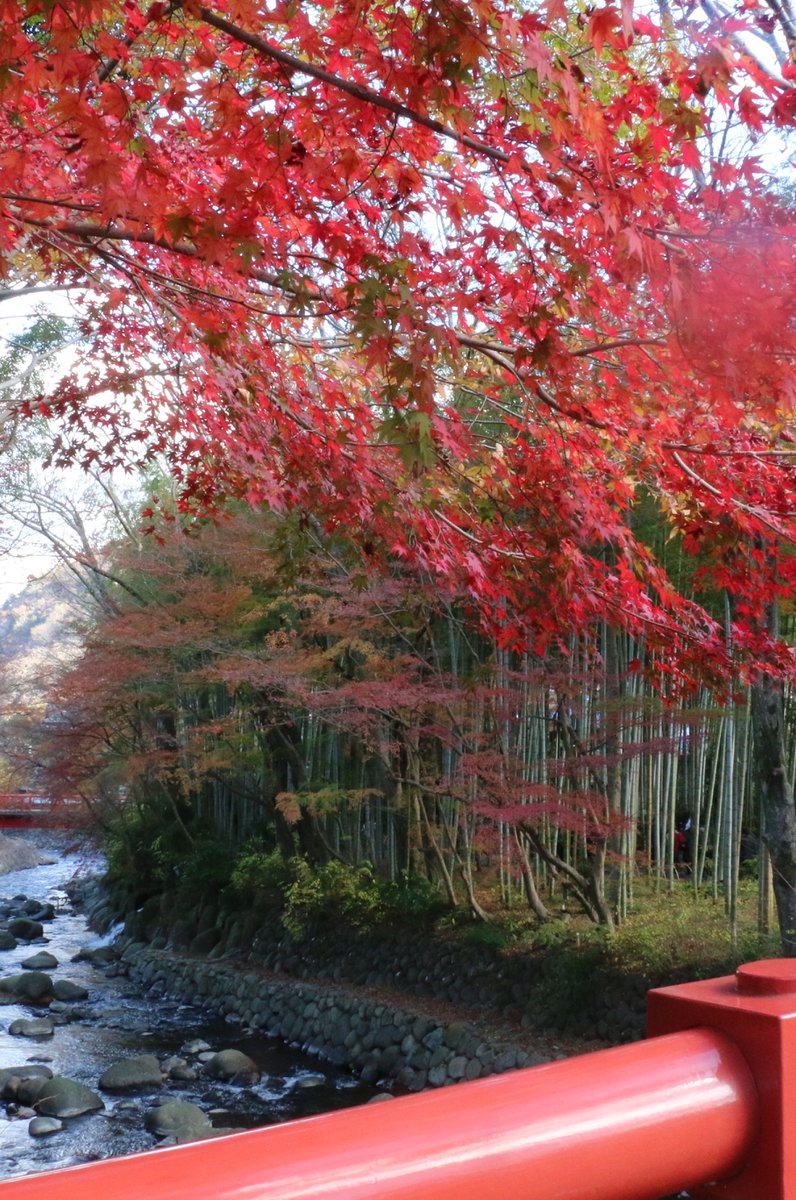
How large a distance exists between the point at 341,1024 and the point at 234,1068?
3.86 feet

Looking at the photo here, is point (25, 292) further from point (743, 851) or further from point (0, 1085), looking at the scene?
point (743, 851)

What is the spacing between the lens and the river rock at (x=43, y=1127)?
7379 mm

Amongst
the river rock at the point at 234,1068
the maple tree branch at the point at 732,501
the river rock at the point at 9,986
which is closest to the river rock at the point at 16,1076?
the river rock at the point at 234,1068

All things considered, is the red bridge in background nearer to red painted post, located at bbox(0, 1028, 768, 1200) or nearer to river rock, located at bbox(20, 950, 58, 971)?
river rock, located at bbox(20, 950, 58, 971)

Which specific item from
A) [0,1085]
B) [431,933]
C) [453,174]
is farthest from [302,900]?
[453,174]

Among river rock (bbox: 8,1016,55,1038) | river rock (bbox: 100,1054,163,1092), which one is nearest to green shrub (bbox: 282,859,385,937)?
river rock (bbox: 8,1016,55,1038)

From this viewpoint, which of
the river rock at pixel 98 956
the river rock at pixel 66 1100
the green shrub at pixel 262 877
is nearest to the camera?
the river rock at pixel 66 1100

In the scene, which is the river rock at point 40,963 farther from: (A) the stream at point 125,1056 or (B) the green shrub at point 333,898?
(B) the green shrub at point 333,898

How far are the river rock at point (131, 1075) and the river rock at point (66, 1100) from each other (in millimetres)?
340

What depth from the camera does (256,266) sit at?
143 inches

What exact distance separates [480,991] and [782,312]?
7.49 meters

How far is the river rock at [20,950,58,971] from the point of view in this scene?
12.7m

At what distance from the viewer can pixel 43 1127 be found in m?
7.44

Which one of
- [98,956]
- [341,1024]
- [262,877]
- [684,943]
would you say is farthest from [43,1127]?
[98,956]
